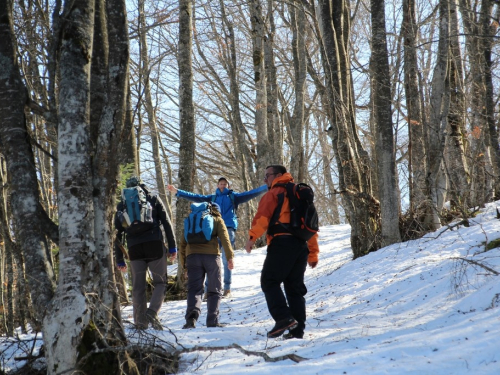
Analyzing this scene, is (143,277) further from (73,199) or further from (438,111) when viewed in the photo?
(438,111)

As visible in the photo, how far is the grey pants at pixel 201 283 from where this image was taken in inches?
239

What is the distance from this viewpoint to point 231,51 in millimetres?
19281

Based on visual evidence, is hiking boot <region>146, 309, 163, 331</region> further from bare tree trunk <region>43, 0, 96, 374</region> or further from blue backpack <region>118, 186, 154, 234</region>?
bare tree trunk <region>43, 0, 96, 374</region>

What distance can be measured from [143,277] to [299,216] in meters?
2.16

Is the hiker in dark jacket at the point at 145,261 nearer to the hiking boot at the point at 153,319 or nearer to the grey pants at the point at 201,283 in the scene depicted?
the hiking boot at the point at 153,319

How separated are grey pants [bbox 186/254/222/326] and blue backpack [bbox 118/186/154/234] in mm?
767

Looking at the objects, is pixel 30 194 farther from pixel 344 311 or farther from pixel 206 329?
pixel 344 311

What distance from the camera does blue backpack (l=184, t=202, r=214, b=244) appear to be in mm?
6055

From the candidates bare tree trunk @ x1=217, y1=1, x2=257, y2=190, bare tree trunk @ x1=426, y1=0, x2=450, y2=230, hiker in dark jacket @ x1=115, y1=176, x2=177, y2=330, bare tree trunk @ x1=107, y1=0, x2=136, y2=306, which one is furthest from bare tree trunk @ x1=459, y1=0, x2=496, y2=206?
bare tree trunk @ x1=217, y1=1, x2=257, y2=190

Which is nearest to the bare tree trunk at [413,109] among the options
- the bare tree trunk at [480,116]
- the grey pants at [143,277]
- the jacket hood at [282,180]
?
the bare tree trunk at [480,116]

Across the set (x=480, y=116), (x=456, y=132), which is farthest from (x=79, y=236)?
(x=480, y=116)

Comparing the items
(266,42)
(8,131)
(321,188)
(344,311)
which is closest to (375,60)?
(344,311)

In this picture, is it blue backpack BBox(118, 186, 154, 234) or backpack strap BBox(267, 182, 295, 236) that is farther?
blue backpack BBox(118, 186, 154, 234)

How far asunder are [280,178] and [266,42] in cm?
1113
